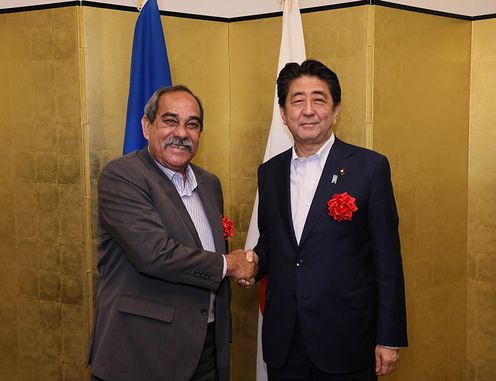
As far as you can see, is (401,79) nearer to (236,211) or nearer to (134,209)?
(236,211)

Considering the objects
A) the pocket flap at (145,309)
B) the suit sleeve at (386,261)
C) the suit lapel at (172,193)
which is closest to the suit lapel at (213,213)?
the suit lapel at (172,193)

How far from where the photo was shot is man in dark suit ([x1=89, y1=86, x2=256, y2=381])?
8.68 ft

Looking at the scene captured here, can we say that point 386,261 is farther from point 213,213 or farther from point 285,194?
point 213,213

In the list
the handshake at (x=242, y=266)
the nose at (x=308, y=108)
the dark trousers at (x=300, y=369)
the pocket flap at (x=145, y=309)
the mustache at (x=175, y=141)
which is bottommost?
the dark trousers at (x=300, y=369)

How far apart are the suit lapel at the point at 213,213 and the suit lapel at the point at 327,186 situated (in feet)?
1.09

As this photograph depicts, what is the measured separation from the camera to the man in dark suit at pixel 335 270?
282 cm

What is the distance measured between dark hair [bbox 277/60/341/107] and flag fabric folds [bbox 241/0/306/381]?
61 cm

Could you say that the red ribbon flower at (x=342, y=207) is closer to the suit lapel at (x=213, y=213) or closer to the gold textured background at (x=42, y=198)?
the suit lapel at (x=213, y=213)

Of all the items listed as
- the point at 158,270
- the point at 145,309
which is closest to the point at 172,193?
the point at 158,270

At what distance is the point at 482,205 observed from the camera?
416 cm

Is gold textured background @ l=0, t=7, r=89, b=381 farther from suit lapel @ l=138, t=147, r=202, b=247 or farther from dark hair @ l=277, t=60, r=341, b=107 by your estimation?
dark hair @ l=277, t=60, r=341, b=107

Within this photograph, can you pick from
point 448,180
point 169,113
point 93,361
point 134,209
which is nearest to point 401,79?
point 448,180

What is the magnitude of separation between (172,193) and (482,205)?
216cm

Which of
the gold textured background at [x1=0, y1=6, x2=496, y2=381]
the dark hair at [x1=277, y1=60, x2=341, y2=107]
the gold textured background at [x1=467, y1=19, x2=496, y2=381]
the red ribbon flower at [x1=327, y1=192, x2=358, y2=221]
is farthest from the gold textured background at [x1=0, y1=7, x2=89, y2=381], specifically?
the gold textured background at [x1=467, y1=19, x2=496, y2=381]
